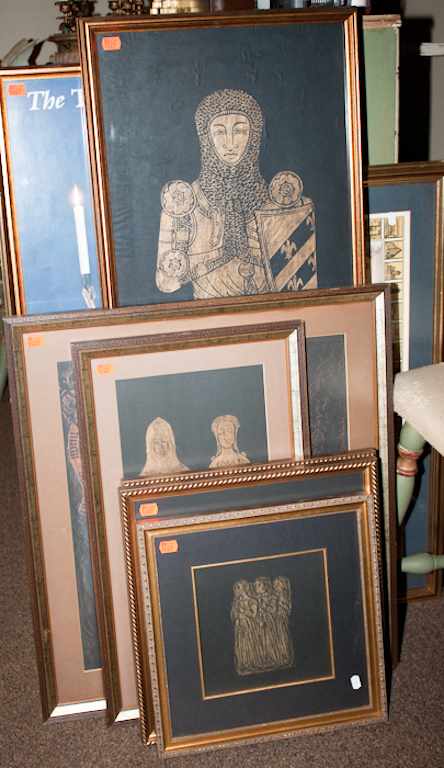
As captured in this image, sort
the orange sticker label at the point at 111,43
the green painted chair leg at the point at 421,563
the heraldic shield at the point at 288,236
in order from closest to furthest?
1. the orange sticker label at the point at 111,43
2. the heraldic shield at the point at 288,236
3. the green painted chair leg at the point at 421,563

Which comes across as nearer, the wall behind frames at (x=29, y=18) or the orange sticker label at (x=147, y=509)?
the orange sticker label at (x=147, y=509)

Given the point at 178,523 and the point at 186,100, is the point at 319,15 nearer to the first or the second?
Result: the point at 186,100

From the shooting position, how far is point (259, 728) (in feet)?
5.17

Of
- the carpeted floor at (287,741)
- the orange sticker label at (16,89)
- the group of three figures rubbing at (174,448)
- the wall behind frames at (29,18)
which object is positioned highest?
the wall behind frames at (29,18)

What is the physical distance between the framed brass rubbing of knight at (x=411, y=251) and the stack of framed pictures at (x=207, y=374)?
146mm

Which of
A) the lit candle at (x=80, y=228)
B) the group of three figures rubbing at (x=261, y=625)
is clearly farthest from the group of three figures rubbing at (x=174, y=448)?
the lit candle at (x=80, y=228)

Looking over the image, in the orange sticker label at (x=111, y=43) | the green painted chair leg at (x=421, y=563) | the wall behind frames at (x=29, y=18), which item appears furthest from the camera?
the wall behind frames at (x=29, y=18)

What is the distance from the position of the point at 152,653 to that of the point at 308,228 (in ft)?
2.81

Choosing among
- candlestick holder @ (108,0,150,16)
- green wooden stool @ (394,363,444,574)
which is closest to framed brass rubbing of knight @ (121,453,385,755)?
green wooden stool @ (394,363,444,574)

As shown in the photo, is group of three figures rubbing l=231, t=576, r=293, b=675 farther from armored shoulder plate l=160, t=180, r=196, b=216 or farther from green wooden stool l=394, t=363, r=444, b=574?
armored shoulder plate l=160, t=180, r=196, b=216

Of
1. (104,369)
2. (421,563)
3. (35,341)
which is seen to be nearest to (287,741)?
(421,563)

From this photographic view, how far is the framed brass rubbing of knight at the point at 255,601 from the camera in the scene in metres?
1.55

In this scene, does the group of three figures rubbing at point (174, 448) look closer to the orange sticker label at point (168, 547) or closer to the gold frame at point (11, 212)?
the orange sticker label at point (168, 547)

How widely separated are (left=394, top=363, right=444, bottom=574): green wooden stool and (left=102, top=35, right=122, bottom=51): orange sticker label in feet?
2.71
